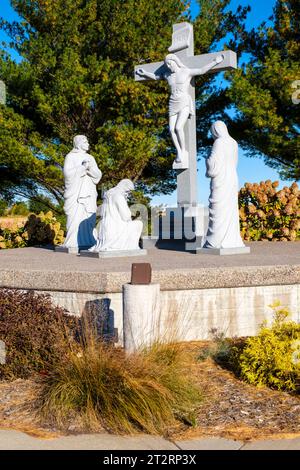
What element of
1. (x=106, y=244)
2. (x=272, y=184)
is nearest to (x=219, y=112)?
(x=272, y=184)

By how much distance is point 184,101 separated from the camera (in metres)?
11.0

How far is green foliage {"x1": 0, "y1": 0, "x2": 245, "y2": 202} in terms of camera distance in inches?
654

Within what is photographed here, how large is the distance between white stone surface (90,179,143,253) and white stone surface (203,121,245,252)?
1291 millimetres

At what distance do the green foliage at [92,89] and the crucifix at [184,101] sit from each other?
205 inches

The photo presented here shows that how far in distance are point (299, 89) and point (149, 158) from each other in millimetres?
4879

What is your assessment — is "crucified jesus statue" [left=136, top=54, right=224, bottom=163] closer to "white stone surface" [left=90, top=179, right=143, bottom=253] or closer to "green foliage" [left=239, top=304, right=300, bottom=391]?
"white stone surface" [left=90, top=179, right=143, bottom=253]

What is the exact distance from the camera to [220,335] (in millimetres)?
6320

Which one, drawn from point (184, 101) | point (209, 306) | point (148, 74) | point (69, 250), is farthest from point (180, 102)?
point (209, 306)

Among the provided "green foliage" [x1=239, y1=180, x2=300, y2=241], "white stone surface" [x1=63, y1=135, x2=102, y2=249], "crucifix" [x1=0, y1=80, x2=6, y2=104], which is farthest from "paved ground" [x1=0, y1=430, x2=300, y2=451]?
"crucifix" [x1=0, y1=80, x2=6, y2=104]

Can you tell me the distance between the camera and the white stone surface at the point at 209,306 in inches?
243

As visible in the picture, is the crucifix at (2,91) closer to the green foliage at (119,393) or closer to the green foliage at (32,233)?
the green foliage at (32,233)

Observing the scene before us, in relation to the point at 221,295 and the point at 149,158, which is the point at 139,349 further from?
the point at 149,158

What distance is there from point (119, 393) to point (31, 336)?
1516 millimetres

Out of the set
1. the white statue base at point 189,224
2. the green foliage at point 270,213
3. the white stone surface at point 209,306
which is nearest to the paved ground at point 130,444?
the white stone surface at point 209,306
